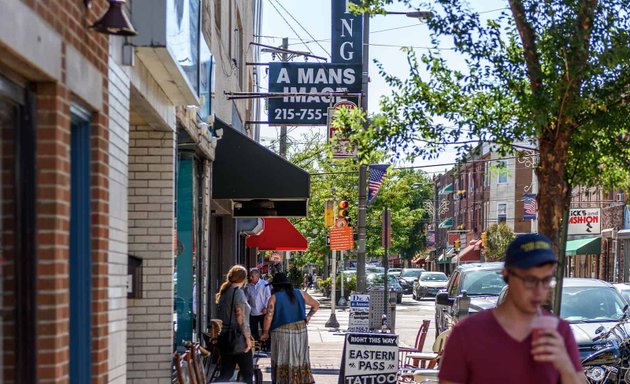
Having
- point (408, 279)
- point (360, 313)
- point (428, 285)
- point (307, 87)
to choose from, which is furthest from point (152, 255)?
point (408, 279)

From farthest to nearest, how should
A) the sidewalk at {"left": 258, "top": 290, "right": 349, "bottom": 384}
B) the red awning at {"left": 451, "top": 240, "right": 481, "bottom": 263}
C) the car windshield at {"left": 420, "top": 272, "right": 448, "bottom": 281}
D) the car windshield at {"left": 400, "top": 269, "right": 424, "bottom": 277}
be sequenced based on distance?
the red awning at {"left": 451, "top": 240, "right": 481, "bottom": 263} → the car windshield at {"left": 400, "top": 269, "right": 424, "bottom": 277} → the car windshield at {"left": 420, "top": 272, "right": 448, "bottom": 281} → the sidewalk at {"left": 258, "top": 290, "right": 349, "bottom": 384}

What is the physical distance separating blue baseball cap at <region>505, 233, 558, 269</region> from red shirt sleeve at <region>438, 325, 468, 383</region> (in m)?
0.36

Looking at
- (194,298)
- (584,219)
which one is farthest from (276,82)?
(584,219)

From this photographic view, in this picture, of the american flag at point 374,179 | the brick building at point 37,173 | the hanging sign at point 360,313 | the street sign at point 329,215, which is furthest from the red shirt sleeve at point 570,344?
the street sign at point 329,215

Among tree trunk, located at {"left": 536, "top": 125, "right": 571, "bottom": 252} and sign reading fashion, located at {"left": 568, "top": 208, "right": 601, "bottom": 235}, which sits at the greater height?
tree trunk, located at {"left": 536, "top": 125, "right": 571, "bottom": 252}

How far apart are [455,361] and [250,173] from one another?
34.4 feet

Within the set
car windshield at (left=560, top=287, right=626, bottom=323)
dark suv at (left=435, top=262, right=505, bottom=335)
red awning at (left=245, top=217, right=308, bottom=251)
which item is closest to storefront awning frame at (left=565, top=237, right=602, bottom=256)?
red awning at (left=245, top=217, right=308, bottom=251)

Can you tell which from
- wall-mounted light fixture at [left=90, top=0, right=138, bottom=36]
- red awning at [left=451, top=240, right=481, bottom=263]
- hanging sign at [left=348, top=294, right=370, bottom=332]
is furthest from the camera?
red awning at [left=451, top=240, right=481, bottom=263]

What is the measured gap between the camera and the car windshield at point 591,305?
14.5m

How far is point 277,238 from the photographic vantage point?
89.4 ft

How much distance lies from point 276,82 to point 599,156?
423 inches

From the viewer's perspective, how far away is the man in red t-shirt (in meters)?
4.00

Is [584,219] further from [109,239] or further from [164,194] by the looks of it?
[109,239]

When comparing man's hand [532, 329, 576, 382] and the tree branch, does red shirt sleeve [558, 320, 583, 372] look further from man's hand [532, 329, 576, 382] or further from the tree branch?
the tree branch
